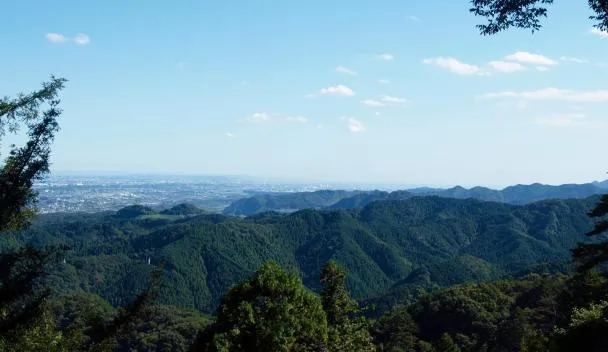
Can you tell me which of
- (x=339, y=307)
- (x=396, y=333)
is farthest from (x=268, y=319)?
(x=396, y=333)

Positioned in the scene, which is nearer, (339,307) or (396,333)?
(339,307)

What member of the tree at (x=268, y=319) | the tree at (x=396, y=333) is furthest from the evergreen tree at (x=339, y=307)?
the tree at (x=396, y=333)

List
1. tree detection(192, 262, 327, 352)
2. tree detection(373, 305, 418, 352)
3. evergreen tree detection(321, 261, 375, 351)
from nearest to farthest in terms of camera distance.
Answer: tree detection(192, 262, 327, 352) < evergreen tree detection(321, 261, 375, 351) < tree detection(373, 305, 418, 352)

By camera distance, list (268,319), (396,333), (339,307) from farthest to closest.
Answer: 1. (396,333)
2. (339,307)
3. (268,319)

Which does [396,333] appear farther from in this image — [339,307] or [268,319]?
[268,319]

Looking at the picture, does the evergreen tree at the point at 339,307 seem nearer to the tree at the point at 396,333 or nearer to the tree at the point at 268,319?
the tree at the point at 268,319

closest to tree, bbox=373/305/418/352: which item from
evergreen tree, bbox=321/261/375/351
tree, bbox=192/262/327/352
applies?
evergreen tree, bbox=321/261/375/351

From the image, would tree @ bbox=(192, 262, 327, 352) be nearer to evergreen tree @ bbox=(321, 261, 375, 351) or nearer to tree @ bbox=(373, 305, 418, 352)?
evergreen tree @ bbox=(321, 261, 375, 351)

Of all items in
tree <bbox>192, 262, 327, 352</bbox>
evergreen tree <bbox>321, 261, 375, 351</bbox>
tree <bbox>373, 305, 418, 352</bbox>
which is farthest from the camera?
tree <bbox>373, 305, 418, 352</bbox>
